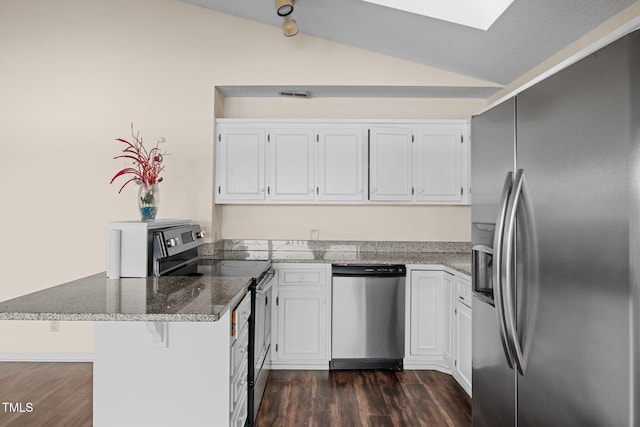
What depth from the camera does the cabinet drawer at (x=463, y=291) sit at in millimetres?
2746

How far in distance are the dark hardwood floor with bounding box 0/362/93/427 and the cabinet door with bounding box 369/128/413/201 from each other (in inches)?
106

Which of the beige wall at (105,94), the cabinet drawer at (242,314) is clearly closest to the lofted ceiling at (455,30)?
the beige wall at (105,94)

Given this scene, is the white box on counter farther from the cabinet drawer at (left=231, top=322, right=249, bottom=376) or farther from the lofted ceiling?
the lofted ceiling

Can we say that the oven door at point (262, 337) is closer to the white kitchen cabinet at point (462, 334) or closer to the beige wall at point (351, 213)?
the beige wall at point (351, 213)

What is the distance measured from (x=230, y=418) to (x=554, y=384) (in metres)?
1.31

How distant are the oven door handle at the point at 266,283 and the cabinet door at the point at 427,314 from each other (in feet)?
3.79

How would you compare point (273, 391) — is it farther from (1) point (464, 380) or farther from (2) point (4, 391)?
(2) point (4, 391)

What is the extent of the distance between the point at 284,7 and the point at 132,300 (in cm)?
236

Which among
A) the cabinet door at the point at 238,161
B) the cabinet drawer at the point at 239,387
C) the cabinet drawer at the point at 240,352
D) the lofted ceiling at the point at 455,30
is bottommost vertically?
the cabinet drawer at the point at 239,387

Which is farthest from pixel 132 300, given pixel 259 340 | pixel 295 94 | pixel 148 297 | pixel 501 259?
pixel 295 94

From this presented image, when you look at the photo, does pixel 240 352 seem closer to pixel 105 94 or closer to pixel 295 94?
pixel 295 94

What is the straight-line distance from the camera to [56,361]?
348cm

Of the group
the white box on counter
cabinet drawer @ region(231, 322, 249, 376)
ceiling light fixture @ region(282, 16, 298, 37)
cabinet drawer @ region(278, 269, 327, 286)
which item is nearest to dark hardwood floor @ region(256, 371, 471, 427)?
cabinet drawer @ region(231, 322, 249, 376)

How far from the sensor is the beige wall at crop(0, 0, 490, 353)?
3564mm
